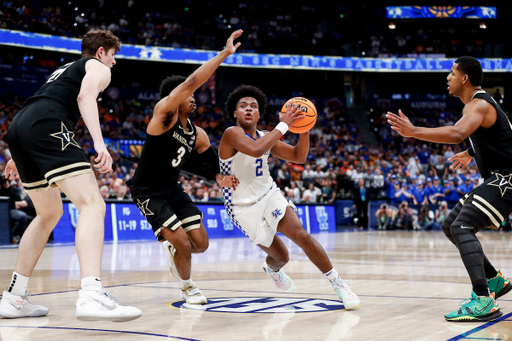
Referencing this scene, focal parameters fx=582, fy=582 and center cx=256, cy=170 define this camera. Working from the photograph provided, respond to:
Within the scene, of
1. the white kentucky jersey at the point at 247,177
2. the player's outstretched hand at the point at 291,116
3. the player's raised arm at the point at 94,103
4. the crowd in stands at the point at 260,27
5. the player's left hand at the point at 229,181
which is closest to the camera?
the player's raised arm at the point at 94,103

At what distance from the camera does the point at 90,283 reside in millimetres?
3678

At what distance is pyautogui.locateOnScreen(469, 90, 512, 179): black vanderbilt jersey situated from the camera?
15.5 feet

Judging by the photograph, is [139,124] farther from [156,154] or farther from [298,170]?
[156,154]

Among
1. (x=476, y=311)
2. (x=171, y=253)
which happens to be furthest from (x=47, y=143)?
(x=476, y=311)

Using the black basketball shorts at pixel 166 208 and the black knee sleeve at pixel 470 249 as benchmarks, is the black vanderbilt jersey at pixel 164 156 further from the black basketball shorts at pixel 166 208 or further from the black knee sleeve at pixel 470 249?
the black knee sleeve at pixel 470 249

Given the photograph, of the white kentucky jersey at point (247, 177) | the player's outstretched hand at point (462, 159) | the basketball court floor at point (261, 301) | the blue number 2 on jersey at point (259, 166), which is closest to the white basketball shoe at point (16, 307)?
the basketball court floor at point (261, 301)

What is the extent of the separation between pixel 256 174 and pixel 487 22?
35.6 meters

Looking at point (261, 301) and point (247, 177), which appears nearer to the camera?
point (261, 301)

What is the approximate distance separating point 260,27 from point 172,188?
92.9ft

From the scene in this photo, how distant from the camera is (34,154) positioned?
13.2ft

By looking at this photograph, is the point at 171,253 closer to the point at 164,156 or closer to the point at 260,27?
the point at 164,156

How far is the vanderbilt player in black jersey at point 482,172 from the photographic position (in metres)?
4.43

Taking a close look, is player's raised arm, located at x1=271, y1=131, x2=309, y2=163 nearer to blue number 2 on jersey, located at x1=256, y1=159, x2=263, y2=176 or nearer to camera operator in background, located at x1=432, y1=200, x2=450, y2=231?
blue number 2 on jersey, located at x1=256, y1=159, x2=263, y2=176

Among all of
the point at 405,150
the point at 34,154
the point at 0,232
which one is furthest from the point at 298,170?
the point at 34,154
